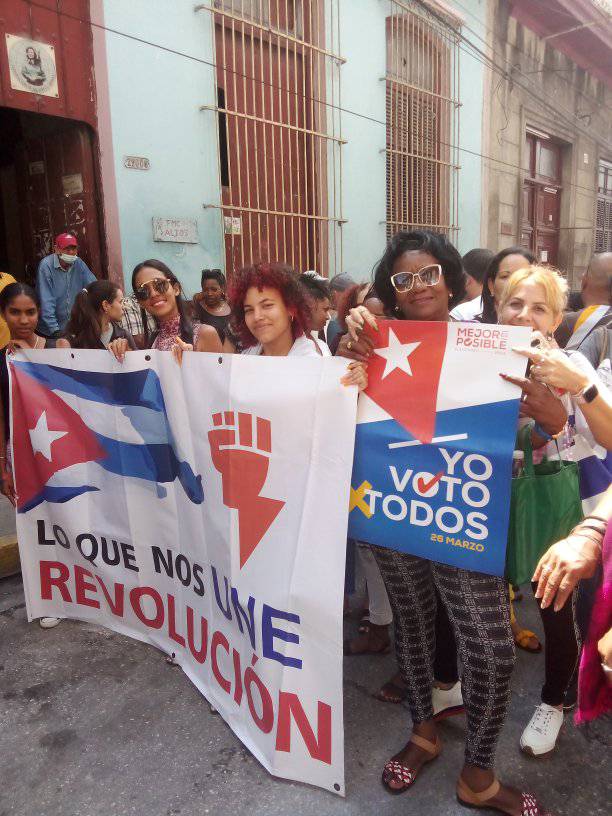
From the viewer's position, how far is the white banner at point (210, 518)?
1.87 metres

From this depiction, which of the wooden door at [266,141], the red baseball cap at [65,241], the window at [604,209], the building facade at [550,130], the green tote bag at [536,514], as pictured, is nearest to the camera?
the green tote bag at [536,514]

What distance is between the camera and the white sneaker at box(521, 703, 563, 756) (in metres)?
2.03

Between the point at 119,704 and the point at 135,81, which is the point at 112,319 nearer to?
the point at 119,704

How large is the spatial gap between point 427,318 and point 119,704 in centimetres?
188

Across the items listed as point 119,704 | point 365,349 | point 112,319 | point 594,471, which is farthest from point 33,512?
point 594,471

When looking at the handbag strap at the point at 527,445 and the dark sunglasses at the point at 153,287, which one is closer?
the handbag strap at the point at 527,445

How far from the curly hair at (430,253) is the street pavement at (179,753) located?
152 cm

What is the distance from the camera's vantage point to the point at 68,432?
9.23ft

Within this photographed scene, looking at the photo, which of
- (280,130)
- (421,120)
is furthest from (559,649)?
(421,120)

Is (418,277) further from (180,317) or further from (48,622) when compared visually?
(48,622)

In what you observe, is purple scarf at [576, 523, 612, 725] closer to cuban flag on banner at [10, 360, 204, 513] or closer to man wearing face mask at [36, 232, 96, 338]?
cuban flag on banner at [10, 360, 204, 513]

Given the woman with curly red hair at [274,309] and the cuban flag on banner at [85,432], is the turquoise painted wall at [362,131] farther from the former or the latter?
the woman with curly red hair at [274,309]

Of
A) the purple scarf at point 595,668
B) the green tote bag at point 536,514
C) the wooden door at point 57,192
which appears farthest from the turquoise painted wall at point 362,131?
the purple scarf at point 595,668

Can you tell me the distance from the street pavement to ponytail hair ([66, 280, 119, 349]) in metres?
1.72
